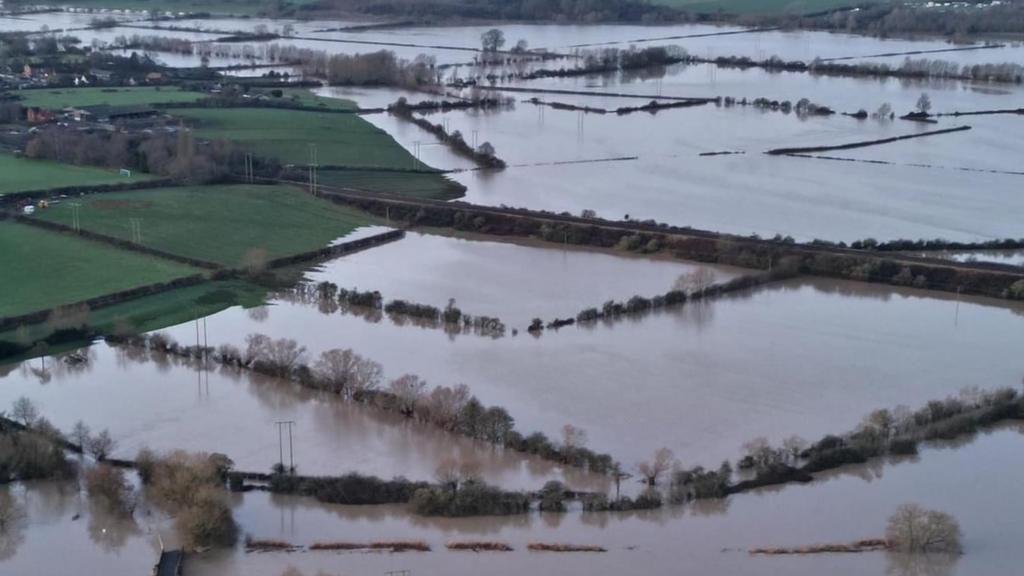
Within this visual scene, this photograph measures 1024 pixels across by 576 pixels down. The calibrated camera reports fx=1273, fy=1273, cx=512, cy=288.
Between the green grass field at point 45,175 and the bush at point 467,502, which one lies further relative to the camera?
the green grass field at point 45,175

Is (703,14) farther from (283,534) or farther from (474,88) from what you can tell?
(283,534)

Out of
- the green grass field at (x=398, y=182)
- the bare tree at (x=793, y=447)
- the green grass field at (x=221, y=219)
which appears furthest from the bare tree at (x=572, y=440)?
the green grass field at (x=398, y=182)

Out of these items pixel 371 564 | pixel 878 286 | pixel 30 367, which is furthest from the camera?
pixel 878 286

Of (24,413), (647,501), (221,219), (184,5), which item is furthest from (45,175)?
(184,5)

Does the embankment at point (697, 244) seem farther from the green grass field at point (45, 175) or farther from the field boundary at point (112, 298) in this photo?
the field boundary at point (112, 298)

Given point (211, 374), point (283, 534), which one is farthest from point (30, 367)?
point (283, 534)

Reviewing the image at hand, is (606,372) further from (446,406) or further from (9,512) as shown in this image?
(9,512)
